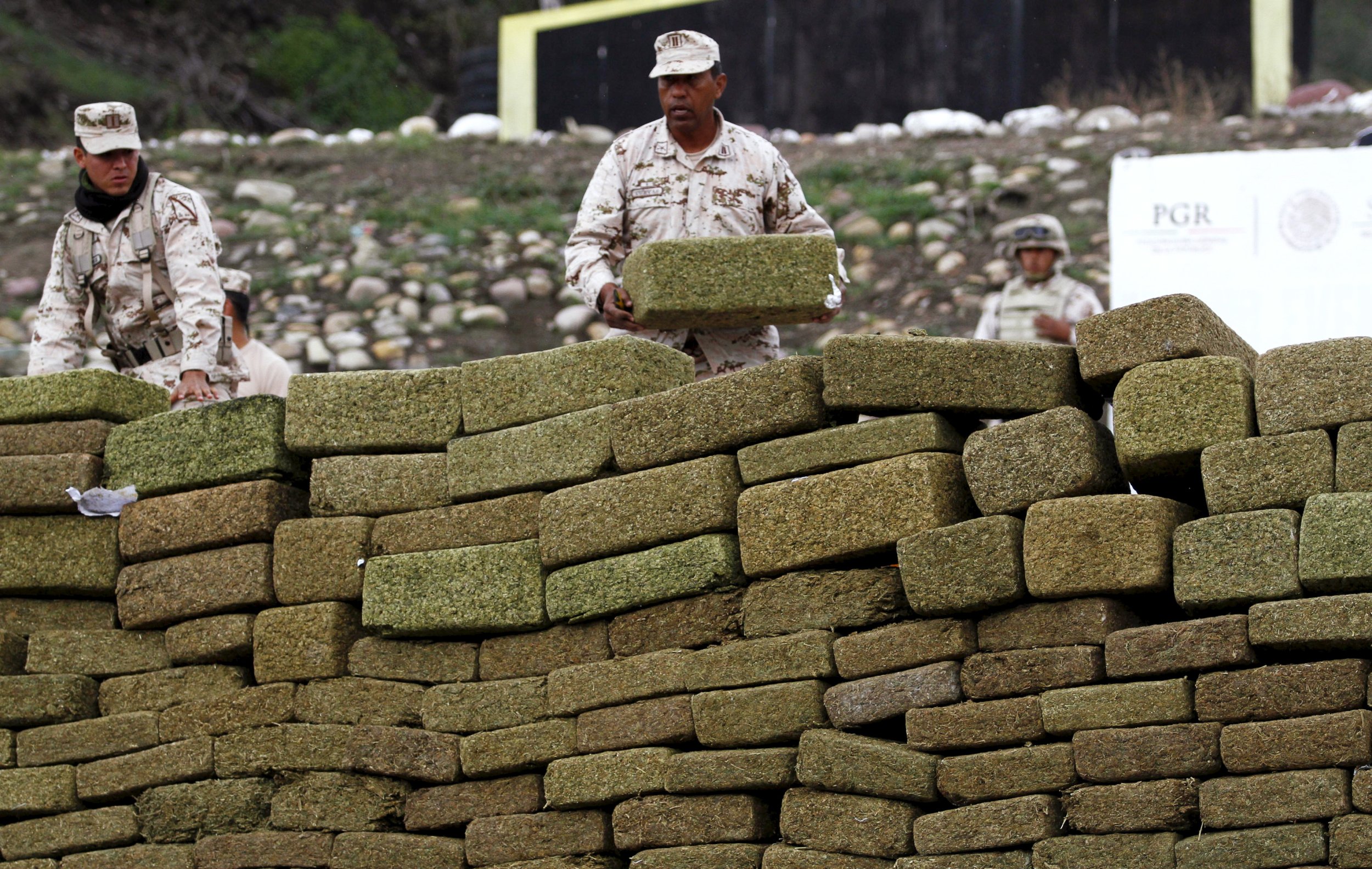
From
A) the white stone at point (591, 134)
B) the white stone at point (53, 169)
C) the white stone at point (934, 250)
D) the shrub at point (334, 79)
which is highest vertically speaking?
the shrub at point (334, 79)

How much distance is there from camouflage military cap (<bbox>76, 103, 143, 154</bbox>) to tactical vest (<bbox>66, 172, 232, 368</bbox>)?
21cm

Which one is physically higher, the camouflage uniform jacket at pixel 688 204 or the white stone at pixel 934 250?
the white stone at pixel 934 250

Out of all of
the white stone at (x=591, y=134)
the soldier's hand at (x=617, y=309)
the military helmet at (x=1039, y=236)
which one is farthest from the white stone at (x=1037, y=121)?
the soldier's hand at (x=617, y=309)

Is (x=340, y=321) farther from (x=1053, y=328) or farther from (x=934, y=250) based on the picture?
(x=1053, y=328)

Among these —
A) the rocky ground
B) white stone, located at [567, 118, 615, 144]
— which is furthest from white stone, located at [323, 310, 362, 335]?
white stone, located at [567, 118, 615, 144]

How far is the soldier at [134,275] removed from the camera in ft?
23.7

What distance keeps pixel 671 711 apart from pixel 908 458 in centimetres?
117

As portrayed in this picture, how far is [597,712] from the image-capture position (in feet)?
20.1

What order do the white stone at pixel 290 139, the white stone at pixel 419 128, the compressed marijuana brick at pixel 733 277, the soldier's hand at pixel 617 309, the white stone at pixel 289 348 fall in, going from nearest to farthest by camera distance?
the compressed marijuana brick at pixel 733 277, the soldier's hand at pixel 617 309, the white stone at pixel 289 348, the white stone at pixel 290 139, the white stone at pixel 419 128

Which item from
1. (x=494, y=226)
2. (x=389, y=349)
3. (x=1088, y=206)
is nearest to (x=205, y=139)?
(x=494, y=226)

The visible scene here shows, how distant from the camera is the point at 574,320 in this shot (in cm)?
1445

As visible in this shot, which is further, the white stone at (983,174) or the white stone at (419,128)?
the white stone at (419,128)

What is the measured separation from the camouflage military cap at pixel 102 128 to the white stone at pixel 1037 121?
39.9 ft

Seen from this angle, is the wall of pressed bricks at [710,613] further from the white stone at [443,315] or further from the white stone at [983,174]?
the white stone at [983,174]
